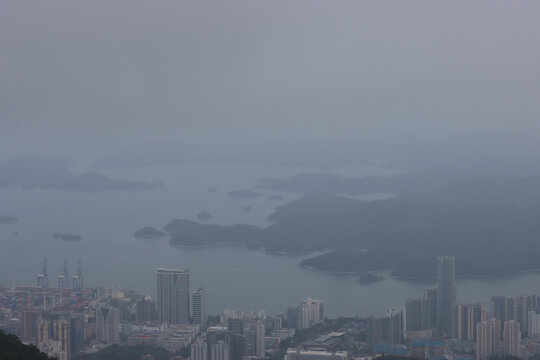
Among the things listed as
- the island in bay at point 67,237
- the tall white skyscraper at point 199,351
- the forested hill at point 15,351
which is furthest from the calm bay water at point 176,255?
the forested hill at point 15,351

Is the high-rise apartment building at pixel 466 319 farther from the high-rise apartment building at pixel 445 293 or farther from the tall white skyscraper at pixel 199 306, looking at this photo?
the tall white skyscraper at pixel 199 306

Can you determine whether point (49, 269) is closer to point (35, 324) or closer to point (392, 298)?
Answer: point (35, 324)

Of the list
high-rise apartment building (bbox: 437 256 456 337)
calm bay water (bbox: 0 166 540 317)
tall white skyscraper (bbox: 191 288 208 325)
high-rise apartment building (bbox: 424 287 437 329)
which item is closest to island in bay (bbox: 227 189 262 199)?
calm bay water (bbox: 0 166 540 317)

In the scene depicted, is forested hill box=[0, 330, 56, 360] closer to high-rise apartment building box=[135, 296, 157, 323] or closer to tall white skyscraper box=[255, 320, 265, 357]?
tall white skyscraper box=[255, 320, 265, 357]

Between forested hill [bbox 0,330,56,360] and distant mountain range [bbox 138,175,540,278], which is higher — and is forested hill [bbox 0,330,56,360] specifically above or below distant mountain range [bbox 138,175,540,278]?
below

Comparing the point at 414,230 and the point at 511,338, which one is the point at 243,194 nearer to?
the point at 414,230

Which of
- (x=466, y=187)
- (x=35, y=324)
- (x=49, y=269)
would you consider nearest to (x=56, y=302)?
(x=35, y=324)
